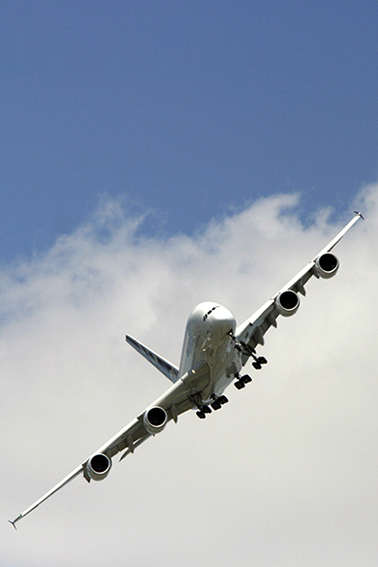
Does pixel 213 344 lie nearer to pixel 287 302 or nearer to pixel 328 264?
pixel 287 302

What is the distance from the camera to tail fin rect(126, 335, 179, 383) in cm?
4553

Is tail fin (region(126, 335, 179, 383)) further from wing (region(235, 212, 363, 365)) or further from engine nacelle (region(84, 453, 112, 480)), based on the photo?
engine nacelle (region(84, 453, 112, 480))

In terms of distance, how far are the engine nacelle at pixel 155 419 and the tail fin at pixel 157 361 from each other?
5030 millimetres

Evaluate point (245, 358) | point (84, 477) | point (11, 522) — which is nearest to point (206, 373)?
point (245, 358)

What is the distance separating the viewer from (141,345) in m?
48.2

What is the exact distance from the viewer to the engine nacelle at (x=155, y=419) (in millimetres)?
39750

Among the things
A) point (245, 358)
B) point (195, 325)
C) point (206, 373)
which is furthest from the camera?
point (245, 358)

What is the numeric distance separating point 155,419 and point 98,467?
4266mm

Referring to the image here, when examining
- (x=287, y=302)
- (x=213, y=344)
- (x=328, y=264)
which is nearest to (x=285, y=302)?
(x=287, y=302)

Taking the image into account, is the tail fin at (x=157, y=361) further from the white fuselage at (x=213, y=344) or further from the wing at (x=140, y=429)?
the white fuselage at (x=213, y=344)

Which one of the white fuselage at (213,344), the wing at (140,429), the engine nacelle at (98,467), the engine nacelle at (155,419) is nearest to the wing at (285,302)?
the white fuselage at (213,344)

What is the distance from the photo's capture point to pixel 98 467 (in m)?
41.2

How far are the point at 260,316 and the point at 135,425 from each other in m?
9.19

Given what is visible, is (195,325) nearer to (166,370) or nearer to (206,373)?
(206,373)
